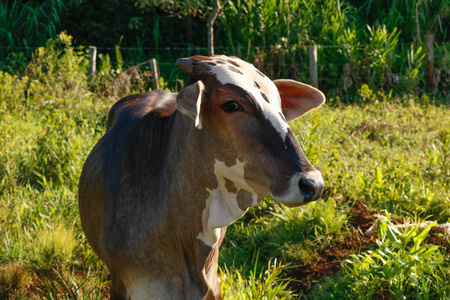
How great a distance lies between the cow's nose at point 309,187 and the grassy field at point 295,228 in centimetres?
138

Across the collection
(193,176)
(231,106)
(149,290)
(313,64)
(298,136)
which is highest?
(231,106)

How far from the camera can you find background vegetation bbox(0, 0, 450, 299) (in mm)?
3609

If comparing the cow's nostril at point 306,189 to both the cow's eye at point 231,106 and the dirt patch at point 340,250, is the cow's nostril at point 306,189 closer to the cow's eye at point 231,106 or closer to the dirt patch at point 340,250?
the cow's eye at point 231,106

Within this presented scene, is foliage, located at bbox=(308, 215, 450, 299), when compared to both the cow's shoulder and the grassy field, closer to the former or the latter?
the grassy field

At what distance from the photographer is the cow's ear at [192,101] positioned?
2072mm

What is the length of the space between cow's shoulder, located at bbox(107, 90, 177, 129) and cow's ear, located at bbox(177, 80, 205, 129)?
1.94 feet

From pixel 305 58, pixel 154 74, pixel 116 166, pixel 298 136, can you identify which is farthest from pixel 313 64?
pixel 116 166

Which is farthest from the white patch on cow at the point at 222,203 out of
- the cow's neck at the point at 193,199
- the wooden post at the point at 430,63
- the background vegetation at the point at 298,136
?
the wooden post at the point at 430,63

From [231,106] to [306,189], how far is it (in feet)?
1.44

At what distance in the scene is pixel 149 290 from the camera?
244 cm

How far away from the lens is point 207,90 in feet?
7.36

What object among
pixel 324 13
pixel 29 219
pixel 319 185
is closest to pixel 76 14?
pixel 324 13

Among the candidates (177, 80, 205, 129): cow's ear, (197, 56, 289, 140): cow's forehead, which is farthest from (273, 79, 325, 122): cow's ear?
(177, 80, 205, 129): cow's ear

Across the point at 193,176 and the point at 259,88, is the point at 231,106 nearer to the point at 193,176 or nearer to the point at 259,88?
the point at 259,88
